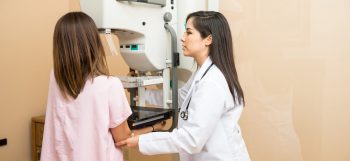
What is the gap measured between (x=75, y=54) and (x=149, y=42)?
2.09 ft

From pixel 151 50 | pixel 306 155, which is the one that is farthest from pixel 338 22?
pixel 151 50

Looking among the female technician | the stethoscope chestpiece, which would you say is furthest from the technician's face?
the stethoscope chestpiece

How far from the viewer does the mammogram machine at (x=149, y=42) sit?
1.63 metres

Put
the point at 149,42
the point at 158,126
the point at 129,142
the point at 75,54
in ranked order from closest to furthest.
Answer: the point at 75,54 → the point at 129,142 → the point at 158,126 → the point at 149,42

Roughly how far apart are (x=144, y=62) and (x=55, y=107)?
636 millimetres

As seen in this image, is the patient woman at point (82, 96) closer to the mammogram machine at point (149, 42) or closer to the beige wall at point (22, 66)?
the mammogram machine at point (149, 42)

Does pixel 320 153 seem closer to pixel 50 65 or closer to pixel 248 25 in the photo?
pixel 248 25

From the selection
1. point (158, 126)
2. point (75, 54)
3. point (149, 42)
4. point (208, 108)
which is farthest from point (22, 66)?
point (208, 108)

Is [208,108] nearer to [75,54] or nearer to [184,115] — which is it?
[184,115]

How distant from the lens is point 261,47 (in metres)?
2.14

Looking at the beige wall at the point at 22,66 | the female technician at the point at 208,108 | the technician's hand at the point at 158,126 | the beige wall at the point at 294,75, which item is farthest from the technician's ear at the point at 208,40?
the beige wall at the point at 22,66

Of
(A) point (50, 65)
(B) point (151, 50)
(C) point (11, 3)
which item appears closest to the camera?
(B) point (151, 50)

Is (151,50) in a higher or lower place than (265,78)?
higher

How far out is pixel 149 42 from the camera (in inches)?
73.9
